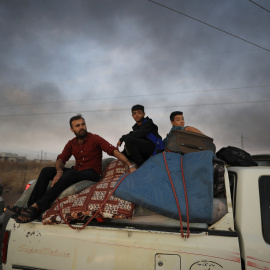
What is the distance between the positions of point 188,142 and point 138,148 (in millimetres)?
880

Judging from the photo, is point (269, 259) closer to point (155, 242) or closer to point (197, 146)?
point (155, 242)

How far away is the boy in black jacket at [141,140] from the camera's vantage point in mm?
3393

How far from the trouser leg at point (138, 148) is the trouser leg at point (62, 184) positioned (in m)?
0.66

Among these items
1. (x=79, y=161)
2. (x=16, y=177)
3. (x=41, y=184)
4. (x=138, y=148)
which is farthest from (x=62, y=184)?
(x=16, y=177)

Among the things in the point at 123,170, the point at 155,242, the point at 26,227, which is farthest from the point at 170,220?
the point at 26,227

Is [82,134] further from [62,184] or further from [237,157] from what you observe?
[237,157]

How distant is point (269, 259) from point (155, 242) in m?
0.93

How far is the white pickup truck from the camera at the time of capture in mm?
1698

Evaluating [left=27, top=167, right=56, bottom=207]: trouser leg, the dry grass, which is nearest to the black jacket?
[left=27, top=167, right=56, bottom=207]: trouser leg

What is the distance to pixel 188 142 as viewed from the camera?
9.52ft

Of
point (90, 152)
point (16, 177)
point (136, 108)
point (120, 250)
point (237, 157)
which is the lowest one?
point (120, 250)

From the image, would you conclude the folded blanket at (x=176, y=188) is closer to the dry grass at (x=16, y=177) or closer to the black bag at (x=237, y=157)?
the black bag at (x=237, y=157)

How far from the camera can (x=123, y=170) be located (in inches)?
115

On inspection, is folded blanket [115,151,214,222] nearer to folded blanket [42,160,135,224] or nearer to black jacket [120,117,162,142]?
folded blanket [42,160,135,224]
